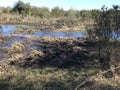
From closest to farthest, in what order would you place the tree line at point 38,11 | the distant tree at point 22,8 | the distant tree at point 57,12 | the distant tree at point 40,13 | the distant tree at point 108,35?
the distant tree at point 108,35
the distant tree at point 22,8
the tree line at point 38,11
the distant tree at point 40,13
the distant tree at point 57,12

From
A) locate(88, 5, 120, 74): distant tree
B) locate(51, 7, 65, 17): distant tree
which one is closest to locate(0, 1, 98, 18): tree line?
locate(51, 7, 65, 17): distant tree

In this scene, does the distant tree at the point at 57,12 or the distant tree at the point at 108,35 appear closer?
the distant tree at the point at 108,35

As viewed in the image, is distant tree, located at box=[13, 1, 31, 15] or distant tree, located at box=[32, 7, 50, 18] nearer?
distant tree, located at box=[13, 1, 31, 15]

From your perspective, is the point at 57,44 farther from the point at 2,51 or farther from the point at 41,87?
the point at 41,87

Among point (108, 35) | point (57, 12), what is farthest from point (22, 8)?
point (108, 35)

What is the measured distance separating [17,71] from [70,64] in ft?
6.89

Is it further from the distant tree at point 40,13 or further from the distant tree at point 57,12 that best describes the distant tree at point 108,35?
the distant tree at point 57,12

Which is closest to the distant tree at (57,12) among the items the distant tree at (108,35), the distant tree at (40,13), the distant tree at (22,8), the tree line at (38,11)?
the tree line at (38,11)

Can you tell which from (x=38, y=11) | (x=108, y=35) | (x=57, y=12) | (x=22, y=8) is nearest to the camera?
(x=108, y=35)

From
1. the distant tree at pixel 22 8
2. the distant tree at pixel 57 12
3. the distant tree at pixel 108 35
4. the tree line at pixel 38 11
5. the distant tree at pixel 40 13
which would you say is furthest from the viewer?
the distant tree at pixel 57 12

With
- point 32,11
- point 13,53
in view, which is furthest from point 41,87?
point 32,11

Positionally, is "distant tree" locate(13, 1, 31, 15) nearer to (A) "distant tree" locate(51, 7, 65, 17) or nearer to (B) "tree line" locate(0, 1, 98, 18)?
(B) "tree line" locate(0, 1, 98, 18)

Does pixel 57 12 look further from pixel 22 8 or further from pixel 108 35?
pixel 108 35

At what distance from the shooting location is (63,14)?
182ft
